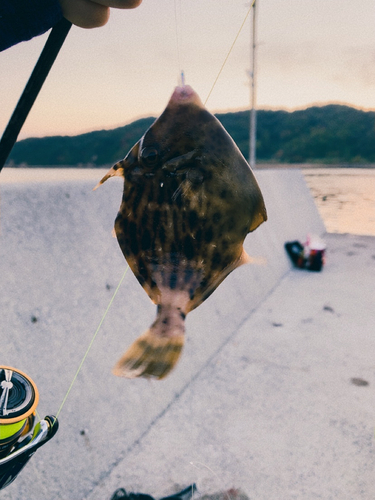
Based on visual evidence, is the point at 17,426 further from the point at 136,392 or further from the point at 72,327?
the point at 136,392

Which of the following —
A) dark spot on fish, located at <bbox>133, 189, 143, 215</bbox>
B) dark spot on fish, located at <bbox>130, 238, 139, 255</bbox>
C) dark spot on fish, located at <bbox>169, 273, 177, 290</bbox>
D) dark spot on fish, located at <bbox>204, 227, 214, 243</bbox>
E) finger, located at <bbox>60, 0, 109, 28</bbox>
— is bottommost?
dark spot on fish, located at <bbox>169, 273, 177, 290</bbox>

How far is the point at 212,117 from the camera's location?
0.81m

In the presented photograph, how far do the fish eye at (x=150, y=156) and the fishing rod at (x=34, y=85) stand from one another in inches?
19.3

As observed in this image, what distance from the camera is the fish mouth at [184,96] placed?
0.80 m

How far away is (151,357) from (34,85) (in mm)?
857

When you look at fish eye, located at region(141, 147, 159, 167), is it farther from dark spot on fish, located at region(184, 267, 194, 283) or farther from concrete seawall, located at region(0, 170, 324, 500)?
concrete seawall, located at region(0, 170, 324, 500)

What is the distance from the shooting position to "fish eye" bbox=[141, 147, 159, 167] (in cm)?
79

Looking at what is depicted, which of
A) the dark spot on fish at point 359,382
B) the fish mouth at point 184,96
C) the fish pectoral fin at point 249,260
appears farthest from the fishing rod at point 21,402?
the dark spot on fish at point 359,382

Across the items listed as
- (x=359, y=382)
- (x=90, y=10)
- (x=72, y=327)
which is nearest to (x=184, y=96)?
(x=90, y=10)

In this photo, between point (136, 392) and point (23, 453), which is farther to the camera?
point (136, 392)

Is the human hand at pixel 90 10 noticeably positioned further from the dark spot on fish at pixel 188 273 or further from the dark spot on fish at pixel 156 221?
the dark spot on fish at pixel 188 273

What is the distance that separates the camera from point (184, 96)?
31.7 inches

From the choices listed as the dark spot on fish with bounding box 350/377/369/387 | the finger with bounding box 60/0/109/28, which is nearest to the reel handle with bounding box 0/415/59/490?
the finger with bounding box 60/0/109/28

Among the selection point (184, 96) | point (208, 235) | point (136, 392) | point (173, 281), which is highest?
point (184, 96)
